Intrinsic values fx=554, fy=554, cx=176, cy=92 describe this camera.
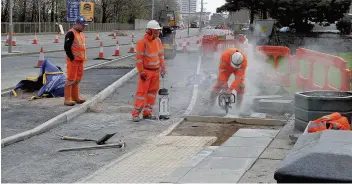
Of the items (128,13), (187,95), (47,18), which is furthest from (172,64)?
(128,13)

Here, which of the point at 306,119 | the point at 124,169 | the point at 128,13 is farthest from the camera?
the point at 128,13

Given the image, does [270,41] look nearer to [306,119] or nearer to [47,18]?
[306,119]

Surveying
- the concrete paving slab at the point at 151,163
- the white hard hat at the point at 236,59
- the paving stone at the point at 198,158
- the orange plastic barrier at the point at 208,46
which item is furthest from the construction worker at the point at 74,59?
the orange plastic barrier at the point at 208,46

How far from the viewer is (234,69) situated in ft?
32.9

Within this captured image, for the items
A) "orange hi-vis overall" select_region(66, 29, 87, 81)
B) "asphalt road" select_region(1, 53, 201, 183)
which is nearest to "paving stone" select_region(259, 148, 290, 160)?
"asphalt road" select_region(1, 53, 201, 183)

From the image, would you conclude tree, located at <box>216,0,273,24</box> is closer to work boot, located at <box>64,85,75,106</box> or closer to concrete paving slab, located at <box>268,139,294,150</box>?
work boot, located at <box>64,85,75,106</box>

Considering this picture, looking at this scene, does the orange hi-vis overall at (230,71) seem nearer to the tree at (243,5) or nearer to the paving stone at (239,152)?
the paving stone at (239,152)

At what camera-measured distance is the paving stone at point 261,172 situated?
206 inches

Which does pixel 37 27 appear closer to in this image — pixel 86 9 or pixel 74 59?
pixel 86 9

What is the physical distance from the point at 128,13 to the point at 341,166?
95365 millimetres

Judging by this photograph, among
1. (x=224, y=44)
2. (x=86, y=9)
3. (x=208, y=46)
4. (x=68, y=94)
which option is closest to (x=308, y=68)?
(x=68, y=94)

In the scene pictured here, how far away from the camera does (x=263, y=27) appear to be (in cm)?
3431

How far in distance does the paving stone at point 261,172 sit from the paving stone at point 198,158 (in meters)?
0.67

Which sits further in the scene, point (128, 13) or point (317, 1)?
point (128, 13)
